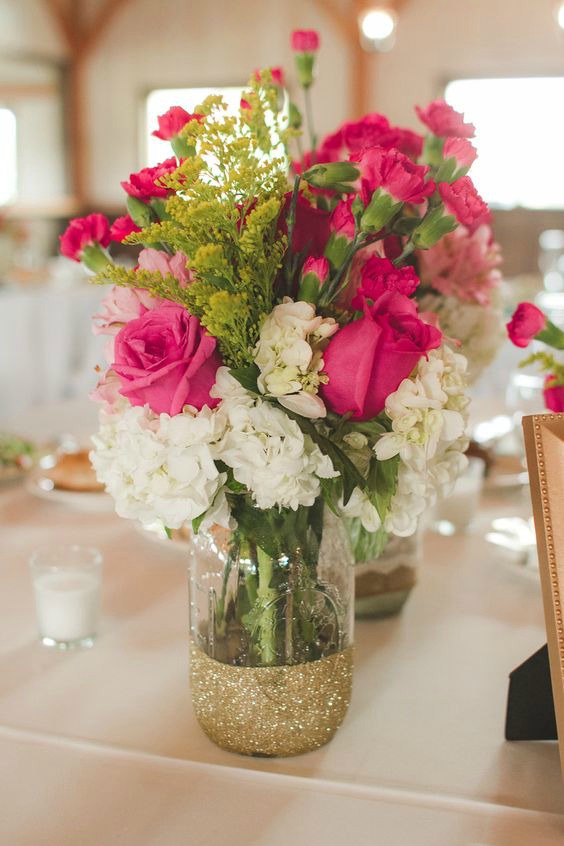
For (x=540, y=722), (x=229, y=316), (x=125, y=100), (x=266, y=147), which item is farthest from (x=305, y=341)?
(x=125, y=100)

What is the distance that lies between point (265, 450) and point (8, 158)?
26.6ft

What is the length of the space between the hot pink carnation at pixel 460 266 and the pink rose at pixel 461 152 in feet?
0.99

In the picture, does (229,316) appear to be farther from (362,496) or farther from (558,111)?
(558,111)

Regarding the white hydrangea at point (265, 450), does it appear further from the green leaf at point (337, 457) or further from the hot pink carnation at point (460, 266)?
the hot pink carnation at point (460, 266)

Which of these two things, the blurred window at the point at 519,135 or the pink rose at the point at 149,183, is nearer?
the pink rose at the point at 149,183

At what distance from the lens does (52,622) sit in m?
1.06

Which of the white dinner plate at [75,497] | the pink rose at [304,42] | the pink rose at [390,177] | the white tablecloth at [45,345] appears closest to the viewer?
the pink rose at [390,177]

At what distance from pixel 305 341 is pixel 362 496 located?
16 centimetres

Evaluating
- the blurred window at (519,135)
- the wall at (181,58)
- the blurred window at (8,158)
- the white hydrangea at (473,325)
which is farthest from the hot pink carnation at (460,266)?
the blurred window at (8,158)

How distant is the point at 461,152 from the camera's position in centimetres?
78

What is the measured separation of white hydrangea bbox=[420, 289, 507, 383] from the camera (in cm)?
111

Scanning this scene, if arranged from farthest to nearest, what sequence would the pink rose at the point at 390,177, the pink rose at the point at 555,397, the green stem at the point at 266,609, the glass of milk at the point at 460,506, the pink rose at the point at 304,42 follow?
1. the glass of milk at the point at 460,506
2. the pink rose at the point at 304,42
3. the pink rose at the point at 555,397
4. the green stem at the point at 266,609
5. the pink rose at the point at 390,177

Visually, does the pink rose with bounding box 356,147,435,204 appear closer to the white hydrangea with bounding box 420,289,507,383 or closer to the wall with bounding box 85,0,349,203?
the white hydrangea with bounding box 420,289,507,383

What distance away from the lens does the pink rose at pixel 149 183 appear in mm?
798
